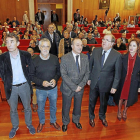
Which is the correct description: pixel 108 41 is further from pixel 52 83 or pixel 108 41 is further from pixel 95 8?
pixel 95 8

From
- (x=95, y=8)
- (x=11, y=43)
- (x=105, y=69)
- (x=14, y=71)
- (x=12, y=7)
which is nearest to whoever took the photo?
(x=11, y=43)

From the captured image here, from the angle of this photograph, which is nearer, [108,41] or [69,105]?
[108,41]

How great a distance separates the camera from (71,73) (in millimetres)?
2186

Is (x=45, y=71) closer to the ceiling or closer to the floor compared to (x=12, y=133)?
closer to the ceiling

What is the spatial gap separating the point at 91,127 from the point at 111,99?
898mm

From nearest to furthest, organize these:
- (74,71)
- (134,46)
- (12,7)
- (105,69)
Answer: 1. (74,71)
2. (105,69)
3. (134,46)
4. (12,7)

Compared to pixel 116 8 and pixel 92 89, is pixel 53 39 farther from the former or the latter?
pixel 116 8

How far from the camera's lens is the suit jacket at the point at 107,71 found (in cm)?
227

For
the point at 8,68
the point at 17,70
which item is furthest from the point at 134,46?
the point at 8,68

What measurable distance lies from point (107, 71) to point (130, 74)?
0.49 meters

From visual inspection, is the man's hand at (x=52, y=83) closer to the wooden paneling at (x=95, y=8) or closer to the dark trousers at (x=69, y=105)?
the dark trousers at (x=69, y=105)

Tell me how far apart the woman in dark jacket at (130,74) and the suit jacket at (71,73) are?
27.6 inches

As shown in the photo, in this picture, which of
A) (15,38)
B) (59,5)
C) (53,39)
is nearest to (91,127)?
(15,38)

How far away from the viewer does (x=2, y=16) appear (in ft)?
39.3
